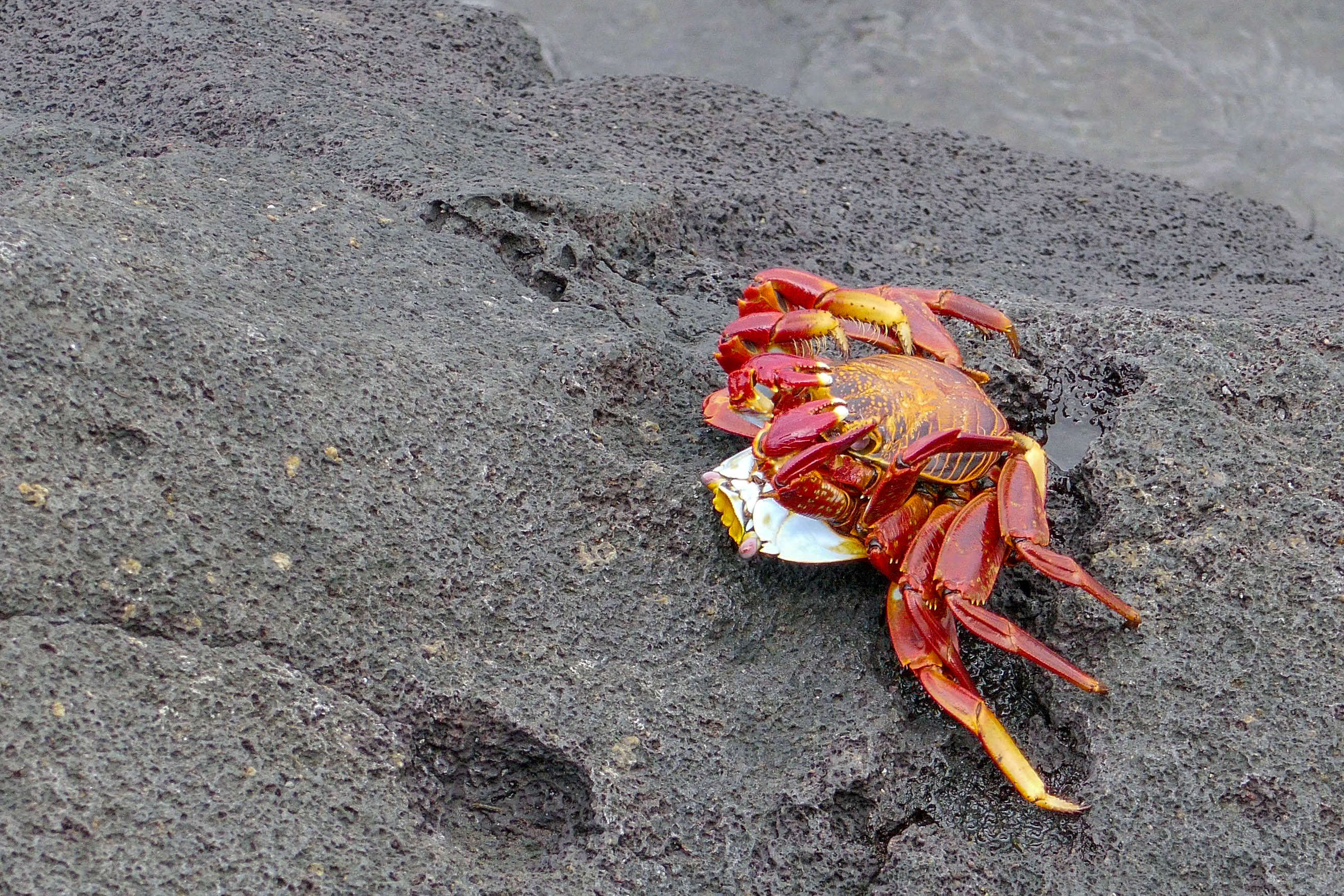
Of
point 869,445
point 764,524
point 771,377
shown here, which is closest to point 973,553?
point 869,445

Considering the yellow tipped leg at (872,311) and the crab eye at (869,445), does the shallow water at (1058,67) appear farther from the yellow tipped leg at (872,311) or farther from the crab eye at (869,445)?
the crab eye at (869,445)

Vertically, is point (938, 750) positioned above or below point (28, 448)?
below

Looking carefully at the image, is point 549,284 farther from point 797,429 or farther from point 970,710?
point 970,710

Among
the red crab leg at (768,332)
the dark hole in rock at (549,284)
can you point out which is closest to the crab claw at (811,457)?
the red crab leg at (768,332)

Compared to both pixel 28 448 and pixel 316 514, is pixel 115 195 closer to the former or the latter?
pixel 28 448

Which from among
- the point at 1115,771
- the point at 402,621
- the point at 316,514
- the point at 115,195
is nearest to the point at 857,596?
the point at 1115,771

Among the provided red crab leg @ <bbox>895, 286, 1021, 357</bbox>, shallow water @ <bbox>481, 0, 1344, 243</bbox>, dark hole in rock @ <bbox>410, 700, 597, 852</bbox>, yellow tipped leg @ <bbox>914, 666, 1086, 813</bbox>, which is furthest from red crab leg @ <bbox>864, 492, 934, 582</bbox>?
shallow water @ <bbox>481, 0, 1344, 243</bbox>
